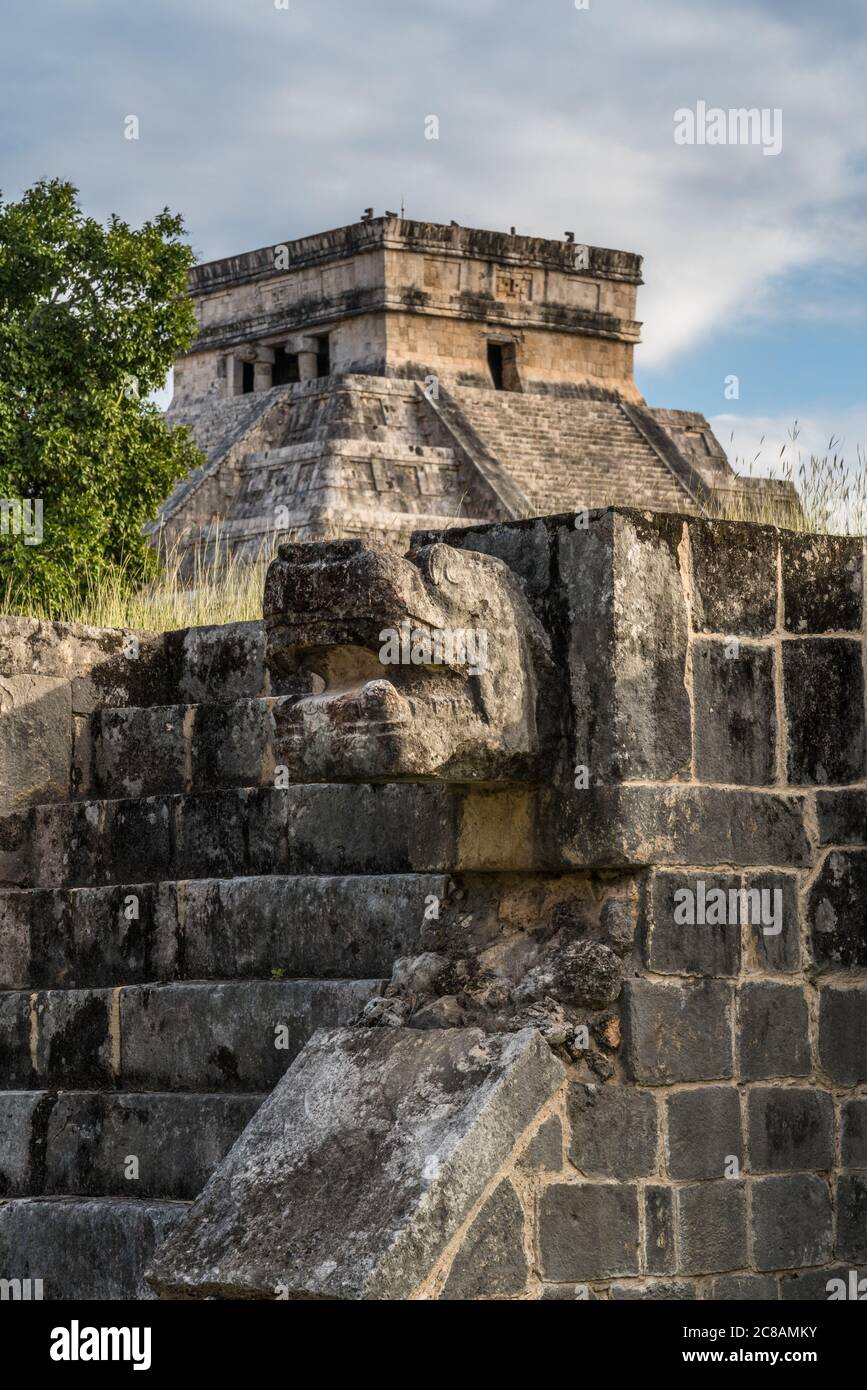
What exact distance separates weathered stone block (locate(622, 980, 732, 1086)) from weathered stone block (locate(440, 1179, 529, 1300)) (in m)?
0.48

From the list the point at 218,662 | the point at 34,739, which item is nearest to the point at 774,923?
the point at 218,662

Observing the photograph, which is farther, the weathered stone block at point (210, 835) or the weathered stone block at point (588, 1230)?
the weathered stone block at point (210, 835)

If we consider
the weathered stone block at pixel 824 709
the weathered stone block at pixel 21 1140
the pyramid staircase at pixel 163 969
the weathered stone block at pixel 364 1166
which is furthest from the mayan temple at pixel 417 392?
the weathered stone block at pixel 364 1166

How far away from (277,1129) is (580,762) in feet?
3.77

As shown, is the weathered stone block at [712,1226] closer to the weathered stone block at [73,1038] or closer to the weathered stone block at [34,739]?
the weathered stone block at [73,1038]

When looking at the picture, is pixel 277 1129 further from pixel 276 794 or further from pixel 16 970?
pixel 16 970

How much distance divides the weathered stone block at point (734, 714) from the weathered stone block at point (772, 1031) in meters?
0.53

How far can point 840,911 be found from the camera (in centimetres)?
585

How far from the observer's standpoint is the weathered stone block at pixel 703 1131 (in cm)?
539

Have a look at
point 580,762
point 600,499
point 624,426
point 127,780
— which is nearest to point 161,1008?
point 127,780

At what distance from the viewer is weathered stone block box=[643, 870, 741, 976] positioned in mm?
5406

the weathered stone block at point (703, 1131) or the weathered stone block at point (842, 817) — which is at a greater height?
the weathered stone block at point (842, 817)

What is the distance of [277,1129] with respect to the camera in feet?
17.6
